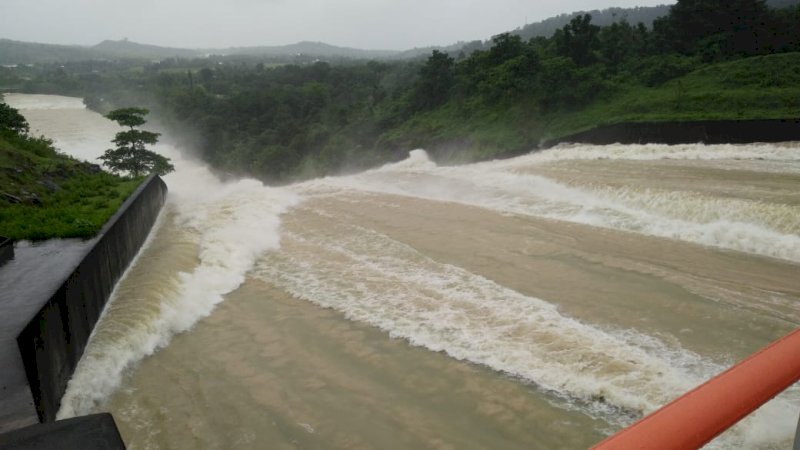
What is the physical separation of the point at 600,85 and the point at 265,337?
23.2 m

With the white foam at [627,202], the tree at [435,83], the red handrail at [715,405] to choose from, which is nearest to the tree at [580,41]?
the tree at [435,83]

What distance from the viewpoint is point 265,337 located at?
7.14m

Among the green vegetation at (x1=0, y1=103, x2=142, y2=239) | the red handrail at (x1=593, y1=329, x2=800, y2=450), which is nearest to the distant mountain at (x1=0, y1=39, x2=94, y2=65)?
the green vegetation at (x1=0, y1=103, x2=142, y2=239)

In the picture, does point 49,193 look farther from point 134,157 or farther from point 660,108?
point 660,108

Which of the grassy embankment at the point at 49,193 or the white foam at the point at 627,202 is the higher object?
the grassy embankment at the point at 49,193

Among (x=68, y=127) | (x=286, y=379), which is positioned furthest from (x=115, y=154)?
(x=68, y=127)

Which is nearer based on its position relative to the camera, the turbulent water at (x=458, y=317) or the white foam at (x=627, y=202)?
the turbulent water at (x=458, y=317)

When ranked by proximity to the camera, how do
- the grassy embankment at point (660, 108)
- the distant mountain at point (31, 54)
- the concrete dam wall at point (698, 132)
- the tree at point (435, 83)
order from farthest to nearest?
1. the distant mountain at point (31, 54)
2. the tree at point (435, 83)
3. the grassy embankment at point (660, 108)
4. the concrete dam wall at point (698, 132)

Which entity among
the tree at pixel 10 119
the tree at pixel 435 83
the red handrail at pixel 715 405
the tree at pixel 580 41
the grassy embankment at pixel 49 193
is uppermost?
the tree at pixel 580 41

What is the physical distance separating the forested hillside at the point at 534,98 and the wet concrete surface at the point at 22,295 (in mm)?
17940

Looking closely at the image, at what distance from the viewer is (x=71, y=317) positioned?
667 cm

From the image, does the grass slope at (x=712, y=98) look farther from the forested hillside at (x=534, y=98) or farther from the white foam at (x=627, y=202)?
the white foam at (x=627, y=202)

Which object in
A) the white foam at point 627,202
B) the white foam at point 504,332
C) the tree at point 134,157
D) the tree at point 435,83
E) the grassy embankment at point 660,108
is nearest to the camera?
the white foam at point 504,332

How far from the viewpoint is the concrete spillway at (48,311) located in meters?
4.90
